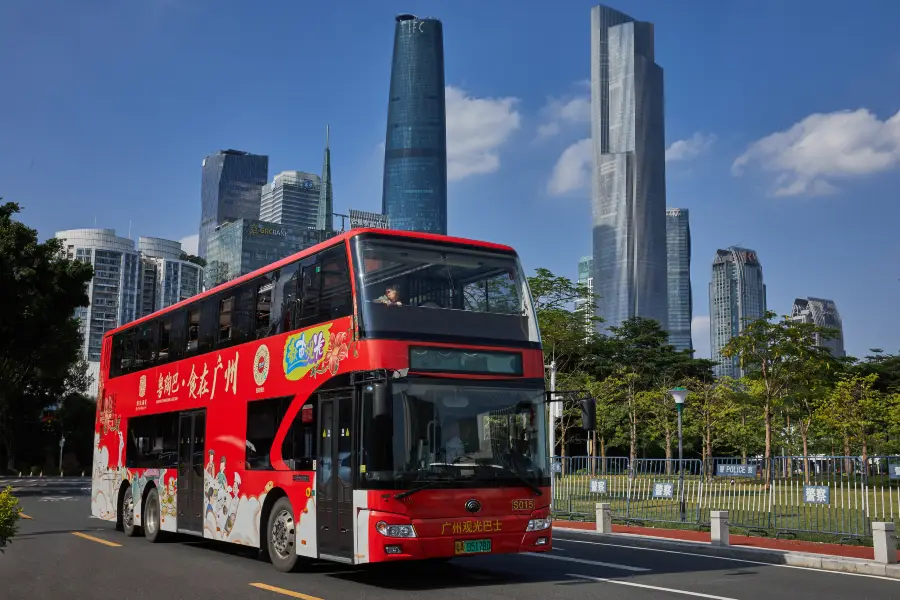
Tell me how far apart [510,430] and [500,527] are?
3.77ft

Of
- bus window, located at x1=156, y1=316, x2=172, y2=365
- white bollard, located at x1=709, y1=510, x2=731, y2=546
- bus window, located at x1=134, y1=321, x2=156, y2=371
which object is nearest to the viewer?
white bollard, located at x1=709, y1=510, x2=731, y2=546

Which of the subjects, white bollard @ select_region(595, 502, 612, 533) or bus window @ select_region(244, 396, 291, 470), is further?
white bollard @ select_region(595, 502, 612, 533)

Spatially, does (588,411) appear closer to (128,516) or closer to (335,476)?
(335,476)

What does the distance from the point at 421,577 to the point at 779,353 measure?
2596cm

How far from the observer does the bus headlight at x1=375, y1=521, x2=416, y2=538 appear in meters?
10.3

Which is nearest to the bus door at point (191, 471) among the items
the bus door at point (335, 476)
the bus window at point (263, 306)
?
the bus window at point (263, 306)

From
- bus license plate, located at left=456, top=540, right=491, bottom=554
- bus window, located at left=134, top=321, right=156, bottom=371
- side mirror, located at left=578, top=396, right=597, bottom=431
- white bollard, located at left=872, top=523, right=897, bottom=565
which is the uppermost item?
bus window, located at left=134, top=321, right=156, bottom=371

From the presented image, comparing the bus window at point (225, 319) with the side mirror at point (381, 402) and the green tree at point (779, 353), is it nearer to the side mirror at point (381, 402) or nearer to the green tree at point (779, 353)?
the side mirror at point (381, 402)

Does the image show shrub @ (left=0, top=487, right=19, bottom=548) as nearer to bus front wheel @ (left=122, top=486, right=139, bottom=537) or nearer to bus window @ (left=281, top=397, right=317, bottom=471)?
bus window @ (left=281, top=397, right=317, bottom=471)

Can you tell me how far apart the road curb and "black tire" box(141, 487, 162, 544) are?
862 centimetres

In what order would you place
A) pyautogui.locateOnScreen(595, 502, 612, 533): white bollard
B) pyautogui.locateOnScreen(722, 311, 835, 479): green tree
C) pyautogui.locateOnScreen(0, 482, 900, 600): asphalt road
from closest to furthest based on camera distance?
pyautogui.locateOnScreen(0, 482, 900, 600): asphalt road < pyautogui.locateOnScreen(595, 502, 612, 533): white bollard < pyautogui.locateOnScreen(722, 311, 835, 479): green tree

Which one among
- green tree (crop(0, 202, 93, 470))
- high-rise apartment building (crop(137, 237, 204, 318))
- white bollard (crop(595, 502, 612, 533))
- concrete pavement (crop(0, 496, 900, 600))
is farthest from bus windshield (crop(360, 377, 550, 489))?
high-rise apartment building (crop(137, 237, 204, 318))

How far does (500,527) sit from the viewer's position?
10883 mm

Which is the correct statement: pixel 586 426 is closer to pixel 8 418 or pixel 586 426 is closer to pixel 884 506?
pixel 884 506
